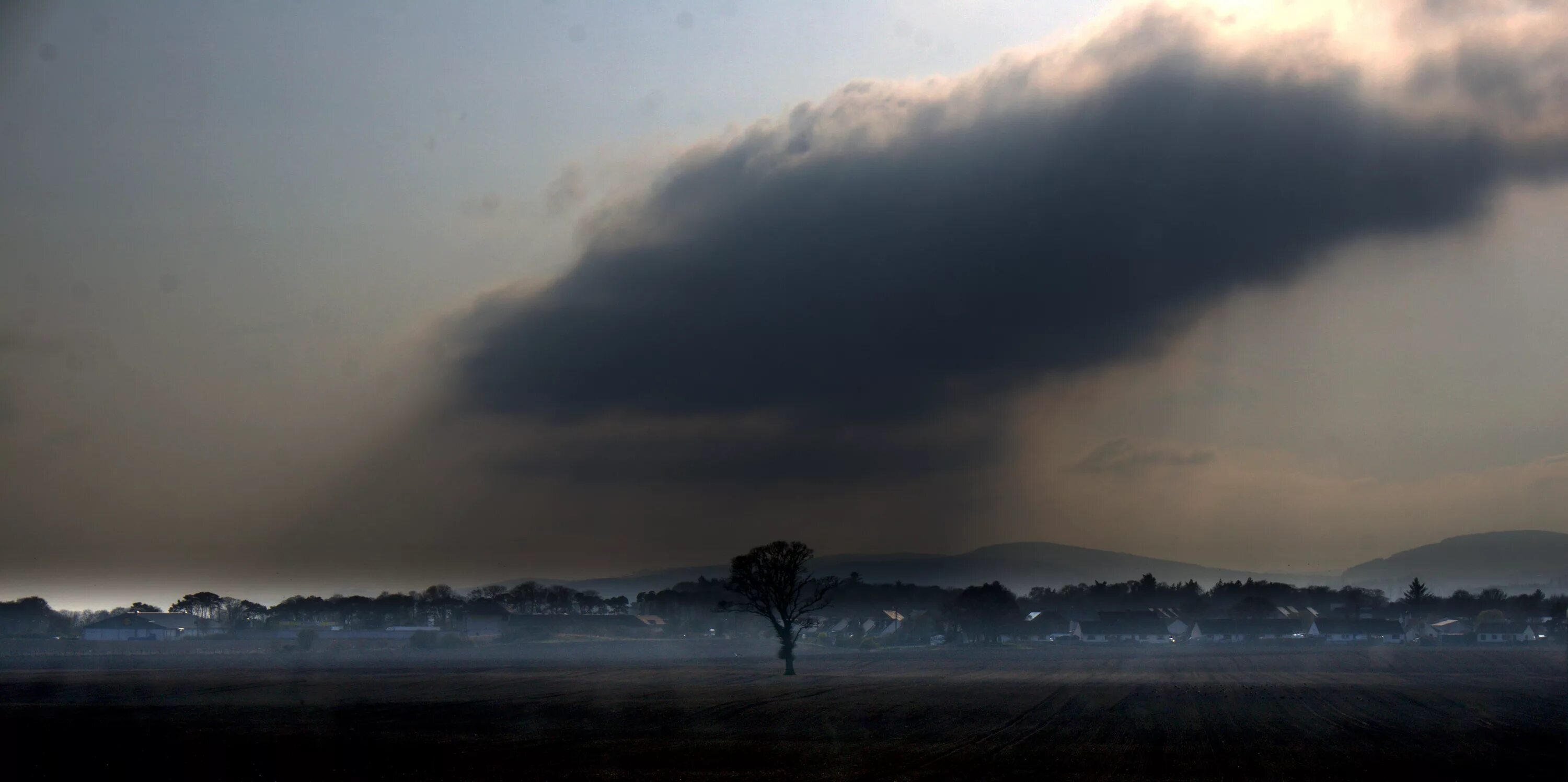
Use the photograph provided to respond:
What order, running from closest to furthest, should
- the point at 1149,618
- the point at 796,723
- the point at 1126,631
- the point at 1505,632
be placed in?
the point at 796,723 < the point at 1505,632 < the point at 1126,631 < the point at 1149,618

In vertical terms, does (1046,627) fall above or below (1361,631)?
above

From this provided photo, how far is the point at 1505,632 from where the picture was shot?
171 meters

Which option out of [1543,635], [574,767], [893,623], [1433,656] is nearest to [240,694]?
[574,767]

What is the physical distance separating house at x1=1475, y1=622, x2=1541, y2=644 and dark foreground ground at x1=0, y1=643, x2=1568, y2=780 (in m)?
76.9

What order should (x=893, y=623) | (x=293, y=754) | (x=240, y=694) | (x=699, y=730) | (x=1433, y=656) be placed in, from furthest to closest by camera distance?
(x=893, y=623) < (x=1433, y=656) < (x=240, y=694) < (x=699, y=730) < (x=293, y=754)

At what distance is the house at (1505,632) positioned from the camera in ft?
539

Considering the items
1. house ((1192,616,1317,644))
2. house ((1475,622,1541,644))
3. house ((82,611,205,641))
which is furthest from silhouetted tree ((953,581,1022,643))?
house ((82,611,205,641))

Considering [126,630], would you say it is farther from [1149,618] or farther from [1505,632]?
[1505,632]

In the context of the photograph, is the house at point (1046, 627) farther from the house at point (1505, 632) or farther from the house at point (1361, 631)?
the house at point (1505, 632)

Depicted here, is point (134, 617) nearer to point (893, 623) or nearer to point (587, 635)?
point (587, 635)

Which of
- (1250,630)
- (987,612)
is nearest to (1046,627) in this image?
(987,612)

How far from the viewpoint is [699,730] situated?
4644cm

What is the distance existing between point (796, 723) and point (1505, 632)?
161 metres

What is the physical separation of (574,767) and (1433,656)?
108m
